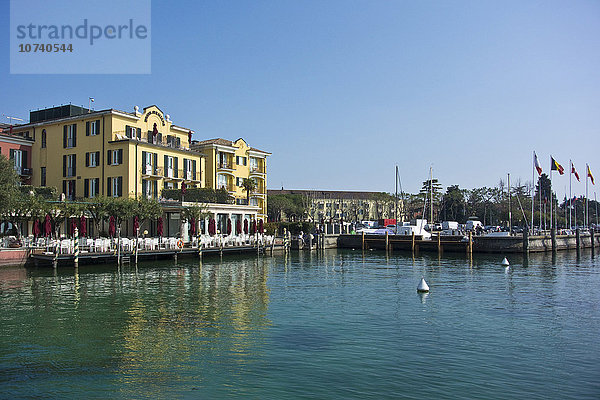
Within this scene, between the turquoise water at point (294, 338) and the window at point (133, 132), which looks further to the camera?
the window at point (133, 132)

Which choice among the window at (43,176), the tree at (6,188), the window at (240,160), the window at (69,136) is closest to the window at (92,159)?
the window at (69,136)

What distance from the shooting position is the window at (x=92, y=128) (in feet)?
174

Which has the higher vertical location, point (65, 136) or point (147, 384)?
point (65, 136)

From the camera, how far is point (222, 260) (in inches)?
1832

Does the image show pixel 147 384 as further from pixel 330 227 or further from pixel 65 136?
pixel 330 227

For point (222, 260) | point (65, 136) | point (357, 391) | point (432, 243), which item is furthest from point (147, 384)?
point (432, 243)

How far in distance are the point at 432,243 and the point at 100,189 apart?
3880cm

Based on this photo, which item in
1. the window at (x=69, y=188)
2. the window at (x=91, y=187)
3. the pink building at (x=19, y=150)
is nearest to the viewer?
the window at (x=91, y=187)

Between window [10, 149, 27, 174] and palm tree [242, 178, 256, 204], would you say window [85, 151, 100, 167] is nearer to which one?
window [10, 149, 27, 174]

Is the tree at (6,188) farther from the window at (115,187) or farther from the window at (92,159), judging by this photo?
the window at (92,159)

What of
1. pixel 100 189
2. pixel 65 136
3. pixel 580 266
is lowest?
pixel 580 266

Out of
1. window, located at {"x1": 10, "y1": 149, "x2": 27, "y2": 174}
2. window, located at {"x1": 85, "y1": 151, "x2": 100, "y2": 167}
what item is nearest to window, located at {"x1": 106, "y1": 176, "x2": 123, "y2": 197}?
window, located at {"x1": 85, "y1": 151, "x2": 100, "y2": 167}

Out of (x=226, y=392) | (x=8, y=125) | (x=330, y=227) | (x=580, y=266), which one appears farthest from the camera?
(x=330, y=227)

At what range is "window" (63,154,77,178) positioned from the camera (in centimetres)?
5462
